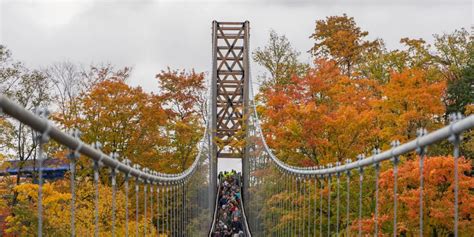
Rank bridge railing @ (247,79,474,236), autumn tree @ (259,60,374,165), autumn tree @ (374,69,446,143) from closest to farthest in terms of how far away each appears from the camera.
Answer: bridge railing @ (247,79,474,236) < autumn tree @ (259,60,374,165) < autumn tree @ (374,69,446,143)

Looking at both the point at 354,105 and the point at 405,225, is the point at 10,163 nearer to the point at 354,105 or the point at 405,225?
the point at 354,105

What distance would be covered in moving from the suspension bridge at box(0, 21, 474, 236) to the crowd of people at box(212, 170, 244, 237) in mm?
289

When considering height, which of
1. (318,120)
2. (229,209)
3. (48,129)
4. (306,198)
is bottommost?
(229,209)

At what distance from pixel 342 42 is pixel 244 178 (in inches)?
286

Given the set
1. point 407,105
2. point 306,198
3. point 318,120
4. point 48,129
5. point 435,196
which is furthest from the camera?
point 407,105

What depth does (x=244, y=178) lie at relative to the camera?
29.8 meters

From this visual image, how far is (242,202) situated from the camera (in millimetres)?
28656

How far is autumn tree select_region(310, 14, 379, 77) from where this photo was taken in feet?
105

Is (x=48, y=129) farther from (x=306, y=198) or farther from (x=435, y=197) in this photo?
(x=435, y=197)

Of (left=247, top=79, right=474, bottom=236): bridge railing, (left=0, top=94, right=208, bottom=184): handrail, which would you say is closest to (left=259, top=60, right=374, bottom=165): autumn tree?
(left=247, top=79, right=474, bottom=236): bridge railing

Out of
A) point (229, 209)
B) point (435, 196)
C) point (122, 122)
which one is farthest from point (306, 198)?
point (229, 209)

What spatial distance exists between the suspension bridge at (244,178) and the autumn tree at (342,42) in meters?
3.60

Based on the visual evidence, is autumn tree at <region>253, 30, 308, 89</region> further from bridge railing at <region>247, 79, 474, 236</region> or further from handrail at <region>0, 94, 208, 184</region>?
handrail at <region>0, 94, 208, 184</region>

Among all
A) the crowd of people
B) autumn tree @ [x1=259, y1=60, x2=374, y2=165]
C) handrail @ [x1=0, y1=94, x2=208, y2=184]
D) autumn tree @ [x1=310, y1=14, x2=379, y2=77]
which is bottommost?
the crowd of people
